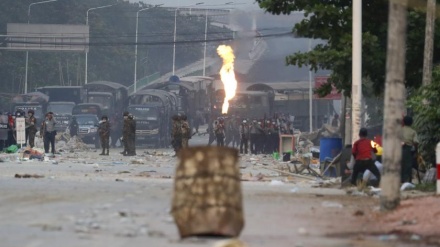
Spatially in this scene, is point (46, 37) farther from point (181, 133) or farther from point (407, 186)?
point (407, 186)

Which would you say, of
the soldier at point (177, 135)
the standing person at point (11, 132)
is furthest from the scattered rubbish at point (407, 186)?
the standing person at point (11, 132)

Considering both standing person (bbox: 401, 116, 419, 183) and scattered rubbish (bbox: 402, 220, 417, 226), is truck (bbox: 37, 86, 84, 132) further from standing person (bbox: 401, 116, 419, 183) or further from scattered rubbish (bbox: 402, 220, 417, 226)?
scattered rubbish (bbox: 402, 220, 417, 226)

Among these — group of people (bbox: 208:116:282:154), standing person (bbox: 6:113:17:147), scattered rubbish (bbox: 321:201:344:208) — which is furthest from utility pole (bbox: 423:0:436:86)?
group of people (bbox: 208:116:282:154)

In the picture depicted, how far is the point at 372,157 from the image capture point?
25.5m

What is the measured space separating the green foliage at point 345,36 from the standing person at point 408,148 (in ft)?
13.7

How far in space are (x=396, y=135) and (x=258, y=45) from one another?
209ft

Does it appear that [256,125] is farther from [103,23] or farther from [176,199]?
[103,23]

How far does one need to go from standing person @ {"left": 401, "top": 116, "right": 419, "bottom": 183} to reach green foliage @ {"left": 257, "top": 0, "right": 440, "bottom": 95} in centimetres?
419

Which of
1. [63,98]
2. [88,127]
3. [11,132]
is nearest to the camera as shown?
[11,132]

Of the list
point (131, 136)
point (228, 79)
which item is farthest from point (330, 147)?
point (228, 79)

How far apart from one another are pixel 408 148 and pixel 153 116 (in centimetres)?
4454

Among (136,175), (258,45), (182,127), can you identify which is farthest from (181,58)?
(136,175)

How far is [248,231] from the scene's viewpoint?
15.1 meters

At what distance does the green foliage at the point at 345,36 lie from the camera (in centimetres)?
3067
